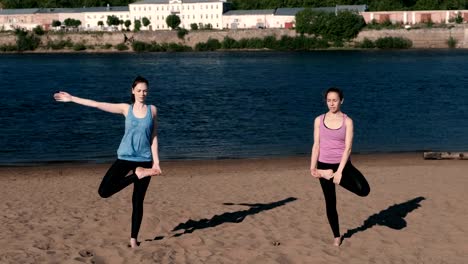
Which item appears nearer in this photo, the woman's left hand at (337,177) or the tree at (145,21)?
the woman's left hand at (337,177)

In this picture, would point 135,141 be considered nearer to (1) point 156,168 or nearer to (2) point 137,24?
(1) point 156,168

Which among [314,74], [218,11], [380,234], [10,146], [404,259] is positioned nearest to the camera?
[404,259]

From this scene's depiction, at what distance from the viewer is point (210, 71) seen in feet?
280

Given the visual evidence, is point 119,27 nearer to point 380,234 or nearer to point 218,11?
point 218,11

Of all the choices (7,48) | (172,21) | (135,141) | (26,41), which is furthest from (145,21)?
(135,141)

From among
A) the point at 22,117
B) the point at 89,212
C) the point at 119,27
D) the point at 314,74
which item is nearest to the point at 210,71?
the point at 314,74

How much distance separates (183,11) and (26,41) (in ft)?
120

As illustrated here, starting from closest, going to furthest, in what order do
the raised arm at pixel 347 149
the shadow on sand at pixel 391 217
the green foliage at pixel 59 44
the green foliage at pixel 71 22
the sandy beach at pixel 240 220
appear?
the raised arm at pixel 347 149 → the sandy beach at pixel 240 220 → the shadow on sand at pixel 391 217 → the green foliage at pixel 59 44 → the green foliage at pixel 71 22

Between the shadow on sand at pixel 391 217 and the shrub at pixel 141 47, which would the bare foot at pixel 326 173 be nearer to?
the shadow on sand at pixel 391 217

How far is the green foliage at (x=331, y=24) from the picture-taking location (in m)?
134

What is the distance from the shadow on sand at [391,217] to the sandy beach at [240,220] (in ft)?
0.05

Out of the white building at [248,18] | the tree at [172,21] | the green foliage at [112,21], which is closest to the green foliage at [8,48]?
the green foliage at [112,21]

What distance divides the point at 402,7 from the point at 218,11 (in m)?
41.2

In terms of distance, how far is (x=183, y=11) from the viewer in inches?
6639
